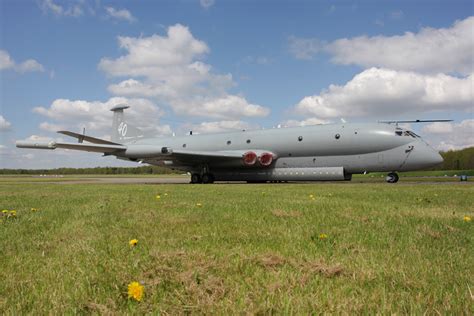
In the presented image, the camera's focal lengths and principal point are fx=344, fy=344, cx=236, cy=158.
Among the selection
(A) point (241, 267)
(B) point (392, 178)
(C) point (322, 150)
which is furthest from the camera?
(C) point (322, 150)

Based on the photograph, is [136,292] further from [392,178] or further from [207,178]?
[207,178]

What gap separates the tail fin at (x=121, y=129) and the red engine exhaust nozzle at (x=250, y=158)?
13.5m

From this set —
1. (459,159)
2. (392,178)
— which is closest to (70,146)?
(392,178)

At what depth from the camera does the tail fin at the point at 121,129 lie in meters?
34.4

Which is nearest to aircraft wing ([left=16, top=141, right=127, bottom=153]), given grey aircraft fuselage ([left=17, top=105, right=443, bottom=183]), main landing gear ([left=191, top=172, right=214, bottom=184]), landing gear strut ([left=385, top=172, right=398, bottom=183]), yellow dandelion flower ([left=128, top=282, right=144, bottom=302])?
grey aircraft fuselage ([left=17, top=105, right=443, bottom=183])

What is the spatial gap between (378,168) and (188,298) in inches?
864

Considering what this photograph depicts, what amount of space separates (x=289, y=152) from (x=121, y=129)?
18662mm

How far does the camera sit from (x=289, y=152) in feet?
80.4

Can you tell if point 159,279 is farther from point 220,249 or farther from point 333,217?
point 333,217

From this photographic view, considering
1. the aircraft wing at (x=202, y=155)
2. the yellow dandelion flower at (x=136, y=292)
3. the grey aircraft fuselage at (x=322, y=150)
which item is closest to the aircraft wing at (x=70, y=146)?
the grey aircraft fuselage at (x=322, y=150)

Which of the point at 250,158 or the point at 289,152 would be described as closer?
the point at 289,152

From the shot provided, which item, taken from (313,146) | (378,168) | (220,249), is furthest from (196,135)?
(220,249)

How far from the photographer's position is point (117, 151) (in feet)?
86.2

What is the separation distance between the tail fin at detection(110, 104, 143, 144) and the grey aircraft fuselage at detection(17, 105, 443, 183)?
4525 millimetres
